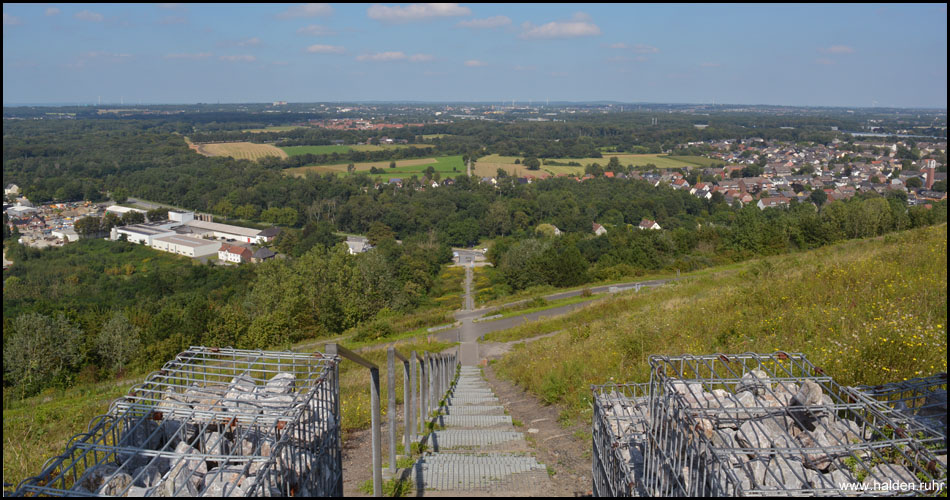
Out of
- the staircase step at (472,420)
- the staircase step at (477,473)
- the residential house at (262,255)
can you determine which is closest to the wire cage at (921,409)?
the staircase step at (477,473)

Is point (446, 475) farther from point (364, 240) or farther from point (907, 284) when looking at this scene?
point (364, 240)

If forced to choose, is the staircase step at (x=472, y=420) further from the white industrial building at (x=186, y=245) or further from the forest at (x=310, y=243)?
the white industrial building at (x=186, y=245)

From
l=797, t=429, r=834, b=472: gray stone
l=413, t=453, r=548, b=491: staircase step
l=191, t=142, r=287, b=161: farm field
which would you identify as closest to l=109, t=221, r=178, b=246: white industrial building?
l=191, t=142, r=287, b=161: farm field

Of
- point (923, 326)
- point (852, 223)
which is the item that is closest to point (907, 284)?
point (923, 326)

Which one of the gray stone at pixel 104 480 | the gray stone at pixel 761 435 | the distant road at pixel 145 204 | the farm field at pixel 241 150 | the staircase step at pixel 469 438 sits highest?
the farm field at pixel 241 150

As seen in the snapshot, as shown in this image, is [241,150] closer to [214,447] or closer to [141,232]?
[141,232]

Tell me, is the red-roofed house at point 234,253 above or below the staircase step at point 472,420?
below
